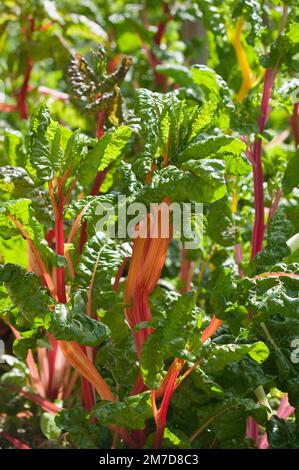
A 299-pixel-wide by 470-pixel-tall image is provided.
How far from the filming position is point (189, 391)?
1.15 m

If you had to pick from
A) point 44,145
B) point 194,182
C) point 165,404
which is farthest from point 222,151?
point 165,404

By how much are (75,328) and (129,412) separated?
15cm

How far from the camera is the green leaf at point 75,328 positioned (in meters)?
0.97

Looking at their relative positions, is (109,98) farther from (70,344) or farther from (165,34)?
(165,34)

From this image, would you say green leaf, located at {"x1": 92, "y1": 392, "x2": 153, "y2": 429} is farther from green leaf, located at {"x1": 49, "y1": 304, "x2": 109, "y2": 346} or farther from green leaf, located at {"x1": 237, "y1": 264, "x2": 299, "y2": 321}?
green leaf, located at {"x1": 237, "y1": 264, "x2": 299, "y2": 321}

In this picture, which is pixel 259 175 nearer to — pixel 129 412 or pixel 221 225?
pixel 221 225

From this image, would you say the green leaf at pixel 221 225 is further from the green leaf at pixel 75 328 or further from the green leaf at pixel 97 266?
the green leaf at pixel 75 328

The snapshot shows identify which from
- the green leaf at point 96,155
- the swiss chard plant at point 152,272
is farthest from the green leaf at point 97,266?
the green leaf at point 96,155

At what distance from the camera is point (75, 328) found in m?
0.99

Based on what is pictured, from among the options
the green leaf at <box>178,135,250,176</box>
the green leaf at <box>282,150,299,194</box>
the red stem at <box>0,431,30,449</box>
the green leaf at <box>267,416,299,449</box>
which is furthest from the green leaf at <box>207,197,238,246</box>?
the red stem at <box>0,431,30,449</box>

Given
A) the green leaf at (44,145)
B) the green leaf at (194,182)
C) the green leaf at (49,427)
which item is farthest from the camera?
the green leaf at (49,427)

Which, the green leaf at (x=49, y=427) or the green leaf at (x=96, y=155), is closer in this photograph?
the green leaf at (x=96, y=155)

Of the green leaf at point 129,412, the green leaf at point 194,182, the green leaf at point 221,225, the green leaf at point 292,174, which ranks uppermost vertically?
the green leaf at point 292,174

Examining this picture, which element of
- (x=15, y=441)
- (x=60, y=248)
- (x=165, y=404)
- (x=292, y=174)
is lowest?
(x=15, y=441)
